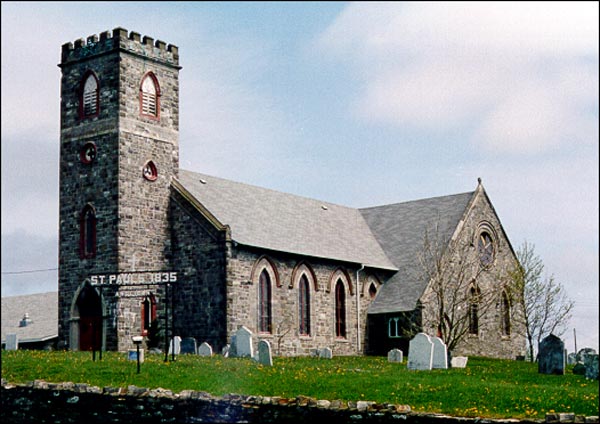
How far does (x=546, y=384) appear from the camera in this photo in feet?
95.1

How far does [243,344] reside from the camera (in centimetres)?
3716

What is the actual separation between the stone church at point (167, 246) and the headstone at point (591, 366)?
Result: 10131 millimetres

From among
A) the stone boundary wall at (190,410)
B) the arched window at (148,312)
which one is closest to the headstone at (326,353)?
the arched window at (148,312)

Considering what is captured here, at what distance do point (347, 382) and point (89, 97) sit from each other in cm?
2191

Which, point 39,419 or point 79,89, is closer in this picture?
point 39,419

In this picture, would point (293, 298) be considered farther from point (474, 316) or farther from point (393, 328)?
point (474, 316)

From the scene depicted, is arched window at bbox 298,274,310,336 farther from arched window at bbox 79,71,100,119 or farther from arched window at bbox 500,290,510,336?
arched window at bbox 500,290,510,336

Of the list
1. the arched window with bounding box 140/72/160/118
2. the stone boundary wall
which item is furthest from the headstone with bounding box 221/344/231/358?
the stone boundary wall

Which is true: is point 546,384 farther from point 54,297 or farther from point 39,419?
point 54,297

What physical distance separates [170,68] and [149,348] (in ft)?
41.2

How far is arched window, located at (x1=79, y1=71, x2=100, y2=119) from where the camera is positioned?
1687 inches

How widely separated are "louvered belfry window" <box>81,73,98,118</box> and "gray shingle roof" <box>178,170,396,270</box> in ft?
16.3

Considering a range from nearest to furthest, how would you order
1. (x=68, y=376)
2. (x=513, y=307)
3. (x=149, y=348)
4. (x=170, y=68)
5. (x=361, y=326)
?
(x=68, y=376)
(x=149, y=348)
(x=170, y=68)
(x=361, y=326)
(x=513, y=307)

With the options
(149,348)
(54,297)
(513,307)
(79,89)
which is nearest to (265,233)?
(149,348)
